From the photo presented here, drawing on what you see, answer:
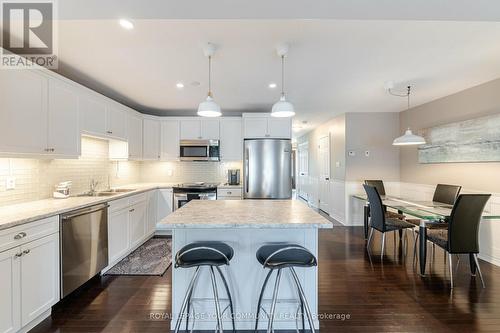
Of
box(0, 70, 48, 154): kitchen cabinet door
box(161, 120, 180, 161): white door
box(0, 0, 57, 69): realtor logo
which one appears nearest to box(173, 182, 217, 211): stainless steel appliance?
box(161, 120, 180, 161): white door

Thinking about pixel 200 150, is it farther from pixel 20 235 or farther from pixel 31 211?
pixel 20 235

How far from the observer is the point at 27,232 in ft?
5.87

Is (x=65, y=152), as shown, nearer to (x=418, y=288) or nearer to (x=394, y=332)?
(x=394, y=332)

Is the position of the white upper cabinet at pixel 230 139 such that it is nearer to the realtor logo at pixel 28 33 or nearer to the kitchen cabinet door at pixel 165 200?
the kitchen cabinet door at pixel 165 200

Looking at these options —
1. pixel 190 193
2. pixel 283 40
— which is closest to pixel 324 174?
pixel 190 193

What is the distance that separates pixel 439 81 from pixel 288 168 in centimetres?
246

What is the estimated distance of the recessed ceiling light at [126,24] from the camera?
1.87 m

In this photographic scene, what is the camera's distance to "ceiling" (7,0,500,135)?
147 centimetres

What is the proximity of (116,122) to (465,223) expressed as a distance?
183 inches

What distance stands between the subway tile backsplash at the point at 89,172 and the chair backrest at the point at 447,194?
11.2 ft

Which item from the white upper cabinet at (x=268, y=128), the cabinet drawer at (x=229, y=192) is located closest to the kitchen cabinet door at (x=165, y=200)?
the cabinet drawer at (x=229, y=192)

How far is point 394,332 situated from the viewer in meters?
1.89

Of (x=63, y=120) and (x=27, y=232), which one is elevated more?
(x=63, y=120)

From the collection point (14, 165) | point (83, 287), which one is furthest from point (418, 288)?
point (14, 165)
